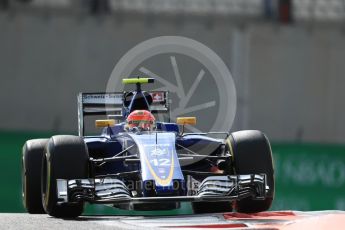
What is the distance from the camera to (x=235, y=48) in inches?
1042

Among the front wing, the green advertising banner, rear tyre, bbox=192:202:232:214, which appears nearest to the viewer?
the front wing

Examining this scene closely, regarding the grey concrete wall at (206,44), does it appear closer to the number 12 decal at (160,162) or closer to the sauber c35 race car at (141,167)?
the sauber c35 race car at (141,167)

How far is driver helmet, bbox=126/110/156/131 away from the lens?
557 inches

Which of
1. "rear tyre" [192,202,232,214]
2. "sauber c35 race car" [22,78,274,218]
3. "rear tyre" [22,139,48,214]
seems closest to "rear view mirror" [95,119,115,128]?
"sauber c35 race car" [22,78,274,218]

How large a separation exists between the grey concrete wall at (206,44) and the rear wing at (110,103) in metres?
9.76

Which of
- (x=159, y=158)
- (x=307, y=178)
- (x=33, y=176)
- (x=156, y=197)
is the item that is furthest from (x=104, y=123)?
(x=307, y=178)

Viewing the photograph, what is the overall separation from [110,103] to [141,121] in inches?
38.3

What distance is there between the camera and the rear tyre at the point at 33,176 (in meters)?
14.1

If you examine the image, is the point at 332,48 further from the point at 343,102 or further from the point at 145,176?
the point at 145,176

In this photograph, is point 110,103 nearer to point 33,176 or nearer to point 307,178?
point 33,176

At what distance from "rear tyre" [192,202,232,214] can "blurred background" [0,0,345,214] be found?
8.22 metres

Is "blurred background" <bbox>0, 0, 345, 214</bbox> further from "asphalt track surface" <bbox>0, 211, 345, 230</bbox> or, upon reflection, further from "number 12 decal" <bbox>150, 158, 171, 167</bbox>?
"asphalt track surface" <bbox>0, 211, 345, 230</bbox>

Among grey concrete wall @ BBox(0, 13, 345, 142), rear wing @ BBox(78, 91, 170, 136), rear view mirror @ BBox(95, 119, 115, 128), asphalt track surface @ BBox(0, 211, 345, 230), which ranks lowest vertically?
asphalt track surface @ BBox(0, 211, 345, 230)

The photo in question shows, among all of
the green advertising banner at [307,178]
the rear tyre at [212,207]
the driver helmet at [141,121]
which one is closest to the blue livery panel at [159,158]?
the driver helmet at [141,121]
